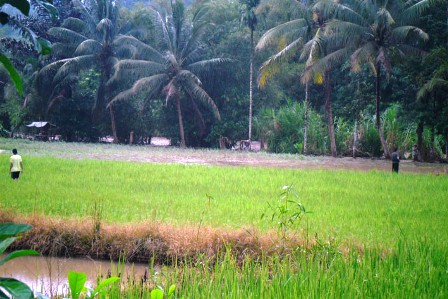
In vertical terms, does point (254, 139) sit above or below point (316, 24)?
below

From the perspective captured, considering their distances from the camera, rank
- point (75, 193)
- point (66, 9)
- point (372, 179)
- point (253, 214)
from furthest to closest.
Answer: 1. point (66, 9)
2. point (372, 179)
3. point (75, 193)
4. point (253, 214)

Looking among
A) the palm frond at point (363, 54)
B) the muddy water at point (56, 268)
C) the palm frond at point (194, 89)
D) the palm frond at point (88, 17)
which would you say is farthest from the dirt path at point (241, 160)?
the muddy water at point (56, 268)

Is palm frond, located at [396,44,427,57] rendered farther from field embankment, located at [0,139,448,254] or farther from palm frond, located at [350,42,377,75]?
field embankment, located at [0,139,448,254]

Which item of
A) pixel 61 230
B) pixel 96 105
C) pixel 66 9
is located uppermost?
pixel 66 9

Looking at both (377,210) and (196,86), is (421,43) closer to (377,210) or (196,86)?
(196,86)

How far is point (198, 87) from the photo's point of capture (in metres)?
22.1

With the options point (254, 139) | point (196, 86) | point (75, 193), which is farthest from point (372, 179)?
point (254, 139)

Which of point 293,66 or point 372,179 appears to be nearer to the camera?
point 372,179

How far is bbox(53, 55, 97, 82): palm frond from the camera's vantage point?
22911mm

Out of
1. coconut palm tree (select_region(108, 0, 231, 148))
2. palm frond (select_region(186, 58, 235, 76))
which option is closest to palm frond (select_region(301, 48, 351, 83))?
coconut palm tree (select_region(108, 0, 231, 148))

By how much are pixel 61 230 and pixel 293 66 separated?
783 inches

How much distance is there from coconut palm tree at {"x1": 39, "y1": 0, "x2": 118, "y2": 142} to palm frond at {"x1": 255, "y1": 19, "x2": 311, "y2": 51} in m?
7.66

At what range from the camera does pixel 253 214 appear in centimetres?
698

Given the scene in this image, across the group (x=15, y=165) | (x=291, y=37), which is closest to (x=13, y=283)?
(x=15, y=165)
